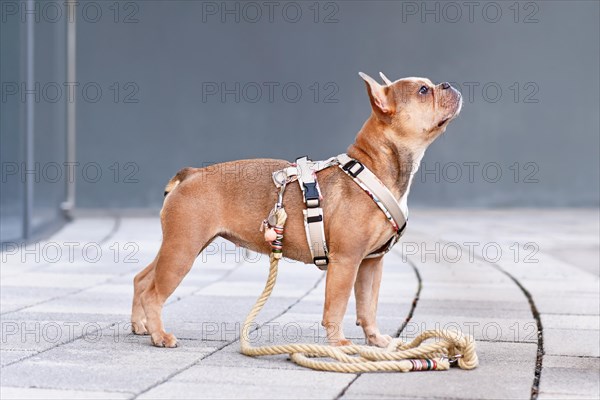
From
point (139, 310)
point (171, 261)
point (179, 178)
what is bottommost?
point (139, 310)

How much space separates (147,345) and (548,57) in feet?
40.0

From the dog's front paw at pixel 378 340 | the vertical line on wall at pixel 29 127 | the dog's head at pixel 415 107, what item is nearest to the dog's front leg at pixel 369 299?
the dog's front paw at pixel 378 340

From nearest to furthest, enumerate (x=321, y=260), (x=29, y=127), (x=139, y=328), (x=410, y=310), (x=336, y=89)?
(x=321, y=260)
(x=139, y=328)
(x=410, y=310)
(x=29, y=127)
(x=336, y=89)

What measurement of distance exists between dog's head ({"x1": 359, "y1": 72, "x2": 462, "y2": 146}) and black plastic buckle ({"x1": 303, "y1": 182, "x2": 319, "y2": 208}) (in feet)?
1.65

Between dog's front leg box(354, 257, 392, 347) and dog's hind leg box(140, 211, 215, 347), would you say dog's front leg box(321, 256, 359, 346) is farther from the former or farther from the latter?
dog's hind leg box(140, 211, 215, 347)

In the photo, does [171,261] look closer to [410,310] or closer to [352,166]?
[352,166]

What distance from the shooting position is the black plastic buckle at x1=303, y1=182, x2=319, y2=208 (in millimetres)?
4746

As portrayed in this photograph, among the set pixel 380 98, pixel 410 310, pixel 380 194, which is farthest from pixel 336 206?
pixel 410 310

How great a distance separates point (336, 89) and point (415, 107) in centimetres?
1100

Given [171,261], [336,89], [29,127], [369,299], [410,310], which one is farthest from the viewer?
[336,89]

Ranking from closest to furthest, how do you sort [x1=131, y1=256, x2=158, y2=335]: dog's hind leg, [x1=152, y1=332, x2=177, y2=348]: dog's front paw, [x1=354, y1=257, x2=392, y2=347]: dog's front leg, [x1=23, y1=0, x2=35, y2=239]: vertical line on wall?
[x1=152, y1=332, x2=177, y2=348]: dog's front paw
[x1=354, y1=257, x2=392, y2=347]: dog's front leg
[x1=131, y1=256, x2=158, y2=335]: dog's hind leg
[x1=23, y1=0, x2=35, y2=239]: vertical line on wall

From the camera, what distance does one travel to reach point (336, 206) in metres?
4.76

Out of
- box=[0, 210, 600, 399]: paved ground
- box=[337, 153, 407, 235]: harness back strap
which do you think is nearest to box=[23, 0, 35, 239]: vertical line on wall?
box=[0, 210, 600, 399]: paved ground

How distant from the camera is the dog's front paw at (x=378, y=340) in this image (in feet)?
16.4
